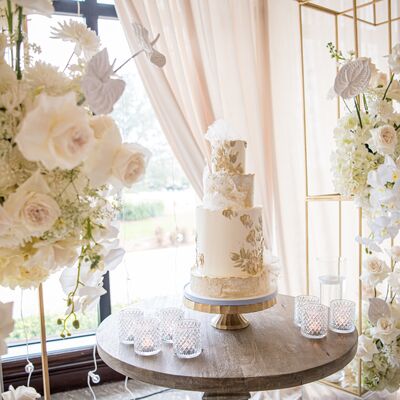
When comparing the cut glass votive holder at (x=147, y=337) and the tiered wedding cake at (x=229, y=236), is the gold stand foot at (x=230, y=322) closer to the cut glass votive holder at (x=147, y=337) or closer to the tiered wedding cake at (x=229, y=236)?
the tiered wedding cake at (x=229, y=236)

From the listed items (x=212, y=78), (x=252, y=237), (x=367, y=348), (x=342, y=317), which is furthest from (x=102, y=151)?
(x=212, y=78)

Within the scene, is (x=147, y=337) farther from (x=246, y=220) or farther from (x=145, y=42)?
(x=145, y=42)

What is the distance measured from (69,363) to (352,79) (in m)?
1.96

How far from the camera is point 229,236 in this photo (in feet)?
4.58

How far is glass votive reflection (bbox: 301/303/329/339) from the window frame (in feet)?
4.10

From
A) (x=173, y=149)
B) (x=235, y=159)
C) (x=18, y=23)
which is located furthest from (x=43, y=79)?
(x=173, y=149)

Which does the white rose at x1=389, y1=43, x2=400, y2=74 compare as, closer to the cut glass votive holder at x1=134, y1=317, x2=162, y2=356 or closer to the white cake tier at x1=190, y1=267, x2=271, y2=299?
the white cake tier at x1=190, y1=267, x2=271, y2=299

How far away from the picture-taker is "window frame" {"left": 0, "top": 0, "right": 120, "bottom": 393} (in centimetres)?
208

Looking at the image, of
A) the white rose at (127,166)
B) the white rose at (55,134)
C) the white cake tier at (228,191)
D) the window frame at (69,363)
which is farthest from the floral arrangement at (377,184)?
the window frame at (69,363)

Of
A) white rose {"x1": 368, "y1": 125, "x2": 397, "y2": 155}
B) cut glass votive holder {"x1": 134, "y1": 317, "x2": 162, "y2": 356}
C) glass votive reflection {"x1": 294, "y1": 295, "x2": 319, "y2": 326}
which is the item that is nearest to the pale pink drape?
white rose {"x1": 368, "y1": 125, "x2": 397, "y2": 155}

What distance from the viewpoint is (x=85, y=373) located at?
2.21 meters

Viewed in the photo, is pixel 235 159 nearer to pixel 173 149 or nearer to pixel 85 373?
pixel 173 149

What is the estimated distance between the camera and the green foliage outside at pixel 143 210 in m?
2.28

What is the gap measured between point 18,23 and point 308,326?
46.3 inches
